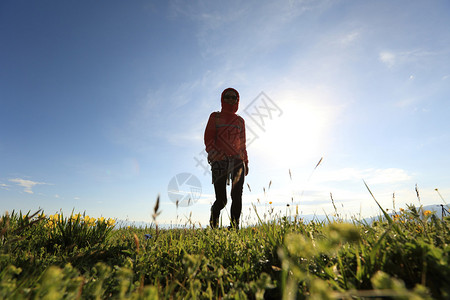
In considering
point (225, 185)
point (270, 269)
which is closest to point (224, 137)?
point (225, 185)

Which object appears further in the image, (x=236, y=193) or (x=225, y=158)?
(x=225, y=158)

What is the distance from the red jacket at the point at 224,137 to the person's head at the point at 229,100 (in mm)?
309

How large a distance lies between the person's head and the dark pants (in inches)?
65.7

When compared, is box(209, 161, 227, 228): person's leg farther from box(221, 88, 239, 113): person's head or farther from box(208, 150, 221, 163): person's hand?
box(221, 88, 239, 113): person's head

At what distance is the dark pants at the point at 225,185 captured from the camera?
16.7 ft

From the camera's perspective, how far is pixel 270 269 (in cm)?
189

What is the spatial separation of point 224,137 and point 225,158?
1.77 feet

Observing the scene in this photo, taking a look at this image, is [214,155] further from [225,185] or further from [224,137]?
[225,185]

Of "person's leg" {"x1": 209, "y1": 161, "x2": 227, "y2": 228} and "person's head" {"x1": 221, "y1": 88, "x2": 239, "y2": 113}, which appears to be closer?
"person's leg" {"x1": 209, "y1": 161, "x2": 227, "y2": 228}

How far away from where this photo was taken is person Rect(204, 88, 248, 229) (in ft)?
16.9

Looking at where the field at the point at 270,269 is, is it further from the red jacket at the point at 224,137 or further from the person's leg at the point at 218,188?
the red jacket at the point at 224,137

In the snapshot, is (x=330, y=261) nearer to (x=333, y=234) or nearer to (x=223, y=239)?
(x=333, y=234)

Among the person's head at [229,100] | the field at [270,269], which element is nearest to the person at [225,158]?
the person's head at [229,100]

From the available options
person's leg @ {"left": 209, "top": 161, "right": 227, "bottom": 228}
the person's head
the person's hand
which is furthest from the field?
the person's head
